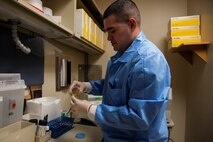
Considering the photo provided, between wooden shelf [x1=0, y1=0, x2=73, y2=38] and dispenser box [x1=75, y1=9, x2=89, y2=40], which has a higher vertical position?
dispenser box [x1=75, y1=9, x2=89, y2=40]

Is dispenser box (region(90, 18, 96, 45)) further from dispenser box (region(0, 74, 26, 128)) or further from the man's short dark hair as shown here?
dispenser box (region(0, 74, 26, 128))

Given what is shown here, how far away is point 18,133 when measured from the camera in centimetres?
72

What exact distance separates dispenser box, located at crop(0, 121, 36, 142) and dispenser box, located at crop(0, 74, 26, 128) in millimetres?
82

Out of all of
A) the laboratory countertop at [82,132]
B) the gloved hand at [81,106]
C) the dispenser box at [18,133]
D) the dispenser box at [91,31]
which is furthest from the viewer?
the dispenser box at [91,31]

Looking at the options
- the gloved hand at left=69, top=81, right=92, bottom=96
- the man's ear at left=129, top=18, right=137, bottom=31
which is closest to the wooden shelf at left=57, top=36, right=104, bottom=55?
the gloved hand at left=69, top=81, right=92, bottom=96

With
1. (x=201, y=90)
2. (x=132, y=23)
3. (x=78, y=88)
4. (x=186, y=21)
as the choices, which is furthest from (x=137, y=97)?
(x=186, y=21)

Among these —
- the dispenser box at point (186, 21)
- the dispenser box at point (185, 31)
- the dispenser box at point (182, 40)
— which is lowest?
the dispenser box at point (182, 40)

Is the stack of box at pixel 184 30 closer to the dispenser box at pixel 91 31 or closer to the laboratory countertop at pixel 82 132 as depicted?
the dispenser box at pixel 91 31

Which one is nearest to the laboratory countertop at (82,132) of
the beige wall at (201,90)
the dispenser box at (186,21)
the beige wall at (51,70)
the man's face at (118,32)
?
the beige wall at (51,70)

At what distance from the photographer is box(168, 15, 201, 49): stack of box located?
1.80 metres

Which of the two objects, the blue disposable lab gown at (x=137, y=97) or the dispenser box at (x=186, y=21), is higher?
the dispenser box at (x=186, y=21)

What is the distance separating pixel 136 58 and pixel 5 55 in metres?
0.73

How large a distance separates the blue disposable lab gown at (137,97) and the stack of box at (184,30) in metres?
1.00

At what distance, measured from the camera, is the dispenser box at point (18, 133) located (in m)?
0.68
